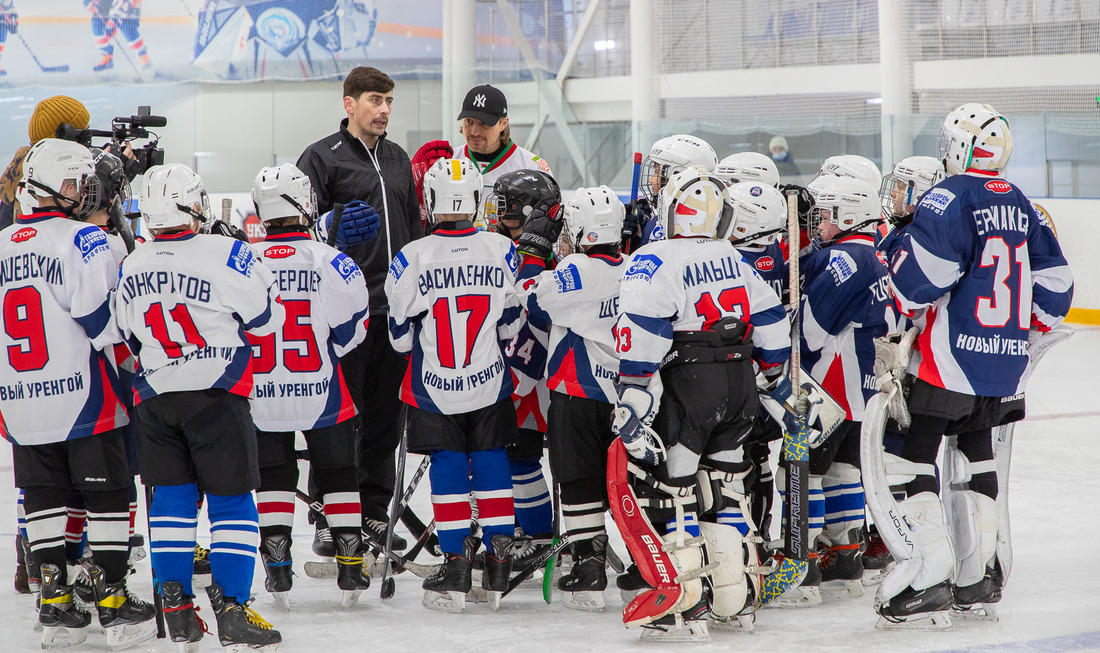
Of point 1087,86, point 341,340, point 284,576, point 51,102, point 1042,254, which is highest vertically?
point 1087,86

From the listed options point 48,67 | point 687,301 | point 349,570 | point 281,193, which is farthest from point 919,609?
point 48,67

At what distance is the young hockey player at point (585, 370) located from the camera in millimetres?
3469

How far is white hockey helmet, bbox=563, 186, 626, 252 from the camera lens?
11.3 feet

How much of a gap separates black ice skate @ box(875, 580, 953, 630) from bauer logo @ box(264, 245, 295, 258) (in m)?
2.04

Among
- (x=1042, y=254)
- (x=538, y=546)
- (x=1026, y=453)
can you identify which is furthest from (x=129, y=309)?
(x=1026, y=453)

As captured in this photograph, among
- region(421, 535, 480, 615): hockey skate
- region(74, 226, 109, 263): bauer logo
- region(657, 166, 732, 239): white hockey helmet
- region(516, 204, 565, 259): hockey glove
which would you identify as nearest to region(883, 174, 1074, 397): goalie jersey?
region(657, 166, 732, 239): white hockey helmet

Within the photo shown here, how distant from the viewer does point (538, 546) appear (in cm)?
374

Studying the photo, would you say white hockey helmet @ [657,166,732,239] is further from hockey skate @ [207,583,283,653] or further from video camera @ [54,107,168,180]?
video camera @ [54,107,168,180]

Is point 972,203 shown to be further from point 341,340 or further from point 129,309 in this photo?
point 129,309

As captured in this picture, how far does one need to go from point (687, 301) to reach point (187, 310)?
1332mm

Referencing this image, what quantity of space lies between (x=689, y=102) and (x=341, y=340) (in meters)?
9.14

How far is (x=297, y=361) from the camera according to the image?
11.4 feet

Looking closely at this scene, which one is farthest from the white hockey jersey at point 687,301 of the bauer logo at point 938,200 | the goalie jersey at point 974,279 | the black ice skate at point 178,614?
the black ice skate at point 178,614

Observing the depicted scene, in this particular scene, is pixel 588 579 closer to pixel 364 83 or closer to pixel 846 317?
pixel 846 317
